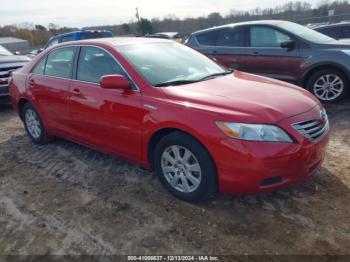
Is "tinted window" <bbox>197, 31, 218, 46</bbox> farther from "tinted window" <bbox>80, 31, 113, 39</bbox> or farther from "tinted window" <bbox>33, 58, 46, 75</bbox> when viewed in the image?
"tinted window" <bbox>80, 31, 113, 39</bbox>

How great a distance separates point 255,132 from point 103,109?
5.84 feet

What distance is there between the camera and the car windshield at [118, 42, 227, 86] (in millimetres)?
3719

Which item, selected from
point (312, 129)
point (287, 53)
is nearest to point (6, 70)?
point (287, 53)

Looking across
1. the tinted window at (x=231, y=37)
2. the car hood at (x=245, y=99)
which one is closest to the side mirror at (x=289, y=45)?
the tinted window at (x=231, y=37)

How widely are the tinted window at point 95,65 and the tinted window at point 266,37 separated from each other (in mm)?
4157

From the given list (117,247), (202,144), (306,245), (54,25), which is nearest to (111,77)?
(202,144)

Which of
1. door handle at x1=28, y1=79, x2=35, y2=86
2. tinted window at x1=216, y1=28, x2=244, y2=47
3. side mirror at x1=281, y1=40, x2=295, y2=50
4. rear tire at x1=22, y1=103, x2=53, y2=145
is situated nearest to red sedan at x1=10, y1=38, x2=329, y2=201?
door handle at x1=28, y1=79, x2=35, y2=86

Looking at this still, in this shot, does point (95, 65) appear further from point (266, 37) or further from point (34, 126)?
point (266, 37)

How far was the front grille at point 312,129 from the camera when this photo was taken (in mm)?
3089

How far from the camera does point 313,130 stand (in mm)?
3203

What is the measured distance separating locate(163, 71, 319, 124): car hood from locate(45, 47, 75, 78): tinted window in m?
1.70

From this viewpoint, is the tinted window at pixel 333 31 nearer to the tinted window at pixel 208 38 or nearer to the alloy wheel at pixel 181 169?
the tinted window at pixel 208 38

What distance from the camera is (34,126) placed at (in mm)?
5445

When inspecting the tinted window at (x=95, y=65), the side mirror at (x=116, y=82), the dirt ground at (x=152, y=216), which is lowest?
the dirt ground at (x=152, y=216)
